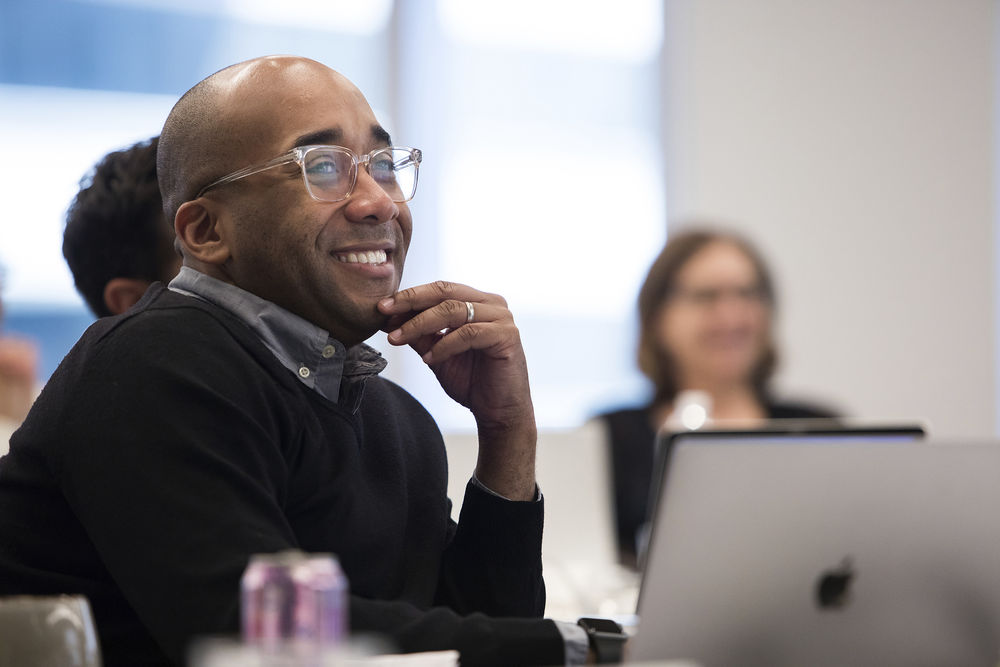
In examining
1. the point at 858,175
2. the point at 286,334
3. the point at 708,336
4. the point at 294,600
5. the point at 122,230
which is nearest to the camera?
the point at 294,600

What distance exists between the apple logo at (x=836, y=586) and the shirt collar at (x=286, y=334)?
2.02 feet

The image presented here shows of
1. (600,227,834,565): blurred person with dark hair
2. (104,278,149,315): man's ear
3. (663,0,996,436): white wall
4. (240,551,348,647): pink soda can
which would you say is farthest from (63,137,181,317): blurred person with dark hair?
(663,0,996,436): white wall

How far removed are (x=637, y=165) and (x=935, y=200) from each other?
56.1 inches

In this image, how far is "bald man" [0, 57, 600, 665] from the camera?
1.09 m

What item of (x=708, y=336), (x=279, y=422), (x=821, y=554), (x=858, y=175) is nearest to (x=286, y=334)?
(x=279, y=422)

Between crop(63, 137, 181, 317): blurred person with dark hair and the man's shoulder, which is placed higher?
crop(63, 137, 181, 317): blurred person with dark hair

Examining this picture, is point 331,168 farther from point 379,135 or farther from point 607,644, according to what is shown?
point 607,644

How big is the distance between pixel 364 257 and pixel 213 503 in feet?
1.42

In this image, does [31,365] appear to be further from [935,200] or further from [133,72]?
[935,200]

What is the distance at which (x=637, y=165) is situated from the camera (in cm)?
454

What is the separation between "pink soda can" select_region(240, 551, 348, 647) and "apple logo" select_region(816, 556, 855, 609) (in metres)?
0.55

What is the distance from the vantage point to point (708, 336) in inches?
133

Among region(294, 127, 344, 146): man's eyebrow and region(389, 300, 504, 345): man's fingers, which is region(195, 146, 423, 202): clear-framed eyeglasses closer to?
region(294, 127, 344, 146): man's eyebrow

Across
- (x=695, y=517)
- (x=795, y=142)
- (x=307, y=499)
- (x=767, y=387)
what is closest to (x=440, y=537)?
(x=307, y=499)
